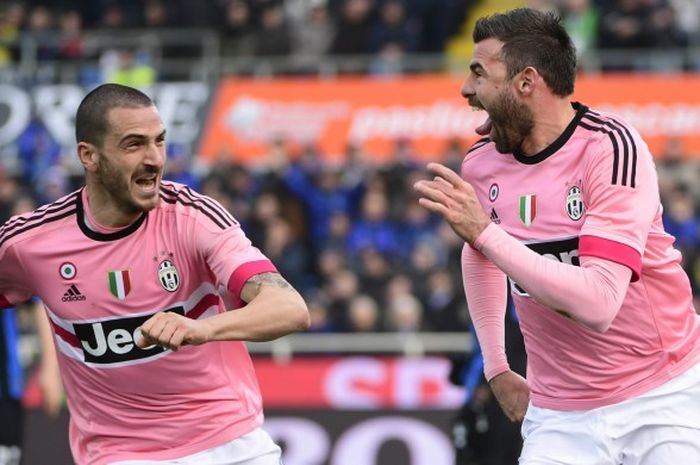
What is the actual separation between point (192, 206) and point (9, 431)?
3.77 m

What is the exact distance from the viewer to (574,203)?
6086 millimetres

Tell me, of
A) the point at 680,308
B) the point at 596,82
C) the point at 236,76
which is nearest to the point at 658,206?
the point at 680,308

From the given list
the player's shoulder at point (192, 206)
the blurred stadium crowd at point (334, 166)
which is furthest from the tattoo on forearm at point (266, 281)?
the blurred stadium crowd at point (334, 166)

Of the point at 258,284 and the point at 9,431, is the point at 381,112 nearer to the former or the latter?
the point at 9,431

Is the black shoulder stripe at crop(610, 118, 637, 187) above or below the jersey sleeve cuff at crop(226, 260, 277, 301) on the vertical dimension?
above

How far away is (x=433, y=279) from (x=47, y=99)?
8.08 meters

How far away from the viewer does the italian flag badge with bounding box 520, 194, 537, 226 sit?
20.3 feet

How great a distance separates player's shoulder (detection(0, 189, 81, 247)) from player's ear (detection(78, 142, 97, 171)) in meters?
0.17

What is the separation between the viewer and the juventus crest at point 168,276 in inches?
250

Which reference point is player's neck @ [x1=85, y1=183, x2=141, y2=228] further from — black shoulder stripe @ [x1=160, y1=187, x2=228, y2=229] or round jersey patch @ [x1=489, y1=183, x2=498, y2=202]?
round jersey patch @ [x1=489, y1=183, x2=498, y2=202]

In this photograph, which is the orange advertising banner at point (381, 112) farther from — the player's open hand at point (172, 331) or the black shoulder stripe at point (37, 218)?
the player's open hand at point (172, 331)

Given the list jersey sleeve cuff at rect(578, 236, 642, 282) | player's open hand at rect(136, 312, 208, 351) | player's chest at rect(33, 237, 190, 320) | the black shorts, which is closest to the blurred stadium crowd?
the black shorts

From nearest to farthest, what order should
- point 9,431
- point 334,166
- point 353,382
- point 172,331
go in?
point 172,331
point 9,431
point 353,382
point 334,166

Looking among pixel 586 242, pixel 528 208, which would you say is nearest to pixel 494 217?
pixel 528 208
